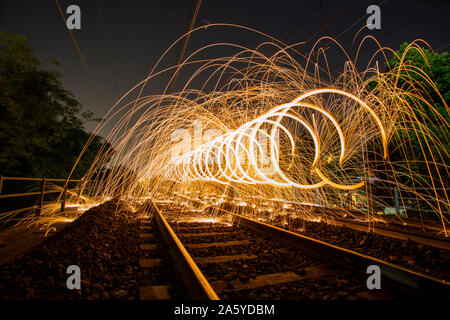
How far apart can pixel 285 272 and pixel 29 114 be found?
21011 millimetres

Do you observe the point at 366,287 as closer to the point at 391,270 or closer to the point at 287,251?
the point at 391,270

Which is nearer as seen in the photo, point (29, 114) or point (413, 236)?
point (413, 236)

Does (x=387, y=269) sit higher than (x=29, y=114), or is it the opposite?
(x=29, y=114)

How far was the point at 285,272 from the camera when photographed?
2.96m

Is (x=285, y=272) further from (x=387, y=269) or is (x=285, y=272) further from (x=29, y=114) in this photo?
(x=29, y=114)

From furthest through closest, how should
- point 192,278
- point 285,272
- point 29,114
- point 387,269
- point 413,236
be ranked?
point 29,114 → point 413,236 → point 285,272 → point 387,269 → point 192,278

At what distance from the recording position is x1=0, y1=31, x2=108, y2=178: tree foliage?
15.1m

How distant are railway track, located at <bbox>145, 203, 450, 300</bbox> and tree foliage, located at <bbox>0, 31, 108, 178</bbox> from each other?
17557mm

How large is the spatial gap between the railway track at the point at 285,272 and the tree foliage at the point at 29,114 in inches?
691

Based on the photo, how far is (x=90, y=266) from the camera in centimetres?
295

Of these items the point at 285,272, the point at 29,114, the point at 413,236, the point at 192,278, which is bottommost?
the point at 285,272

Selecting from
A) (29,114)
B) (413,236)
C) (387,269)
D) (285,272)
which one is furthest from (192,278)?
(29,114)
